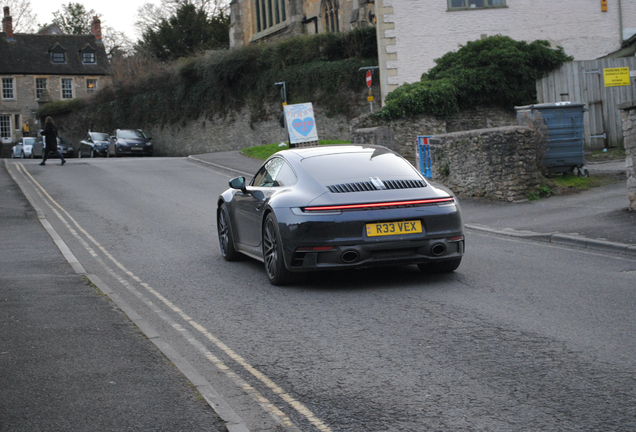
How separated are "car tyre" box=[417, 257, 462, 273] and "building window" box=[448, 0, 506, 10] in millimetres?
22019

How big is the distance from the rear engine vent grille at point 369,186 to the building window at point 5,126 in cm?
7081

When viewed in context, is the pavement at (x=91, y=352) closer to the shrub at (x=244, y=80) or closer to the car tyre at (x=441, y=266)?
the car tyre at (x=441, y=266)

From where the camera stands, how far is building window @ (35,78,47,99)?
238 feet

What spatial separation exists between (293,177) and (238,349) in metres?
3.05

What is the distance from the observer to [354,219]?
729 cm

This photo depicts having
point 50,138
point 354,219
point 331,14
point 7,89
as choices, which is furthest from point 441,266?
Result: point 7,89

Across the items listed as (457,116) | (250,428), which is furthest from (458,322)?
(457,116)

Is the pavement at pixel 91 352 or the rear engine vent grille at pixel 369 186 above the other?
the rear engine vent grille at pixel 369 186

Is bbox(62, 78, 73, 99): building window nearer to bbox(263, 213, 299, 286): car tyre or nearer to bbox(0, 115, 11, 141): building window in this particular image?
bbox(0, 115, 11, 141): building window

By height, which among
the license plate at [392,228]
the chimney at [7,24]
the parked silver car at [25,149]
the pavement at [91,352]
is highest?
the chimney at [7,24]

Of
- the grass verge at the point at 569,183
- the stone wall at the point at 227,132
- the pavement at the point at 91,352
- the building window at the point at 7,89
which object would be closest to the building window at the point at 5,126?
the building window at the point at 7,89

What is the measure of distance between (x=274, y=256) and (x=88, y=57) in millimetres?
73836

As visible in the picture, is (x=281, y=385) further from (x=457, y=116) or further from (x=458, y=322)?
(x=457, y=116)

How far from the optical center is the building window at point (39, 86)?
7256cm
